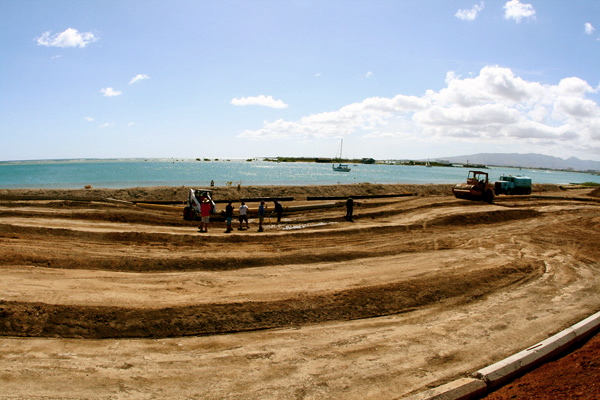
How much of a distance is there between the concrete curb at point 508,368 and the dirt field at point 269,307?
0.37 metres

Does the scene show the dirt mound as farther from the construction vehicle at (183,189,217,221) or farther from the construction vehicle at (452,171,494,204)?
the construction vehicle at (452,171,494,204)

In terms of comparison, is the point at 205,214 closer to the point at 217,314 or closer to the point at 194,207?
the point at 194,207

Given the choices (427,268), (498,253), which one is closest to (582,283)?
(498,253)

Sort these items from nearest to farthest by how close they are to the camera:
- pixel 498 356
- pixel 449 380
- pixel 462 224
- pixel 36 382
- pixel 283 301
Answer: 1. pixel 36 382
2. pixel 449 380
3. pixel 498 356
4. pixel 283 301
5. pixel 462 224

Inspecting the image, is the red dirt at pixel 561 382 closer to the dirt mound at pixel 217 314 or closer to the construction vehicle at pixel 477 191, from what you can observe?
the dirt mound at pixel 217 314

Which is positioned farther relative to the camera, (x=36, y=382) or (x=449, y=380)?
(x=449, y=380)

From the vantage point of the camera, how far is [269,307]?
30.6 feet

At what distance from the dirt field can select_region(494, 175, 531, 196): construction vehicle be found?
2549 centimetres

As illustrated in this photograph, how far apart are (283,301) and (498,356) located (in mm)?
4727

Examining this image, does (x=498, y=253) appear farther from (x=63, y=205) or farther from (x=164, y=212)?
(x=63, y=205)

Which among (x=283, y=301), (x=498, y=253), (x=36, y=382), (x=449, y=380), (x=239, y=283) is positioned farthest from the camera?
(x=498, y=253)

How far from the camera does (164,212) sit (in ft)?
82.8

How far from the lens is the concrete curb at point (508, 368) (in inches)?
242

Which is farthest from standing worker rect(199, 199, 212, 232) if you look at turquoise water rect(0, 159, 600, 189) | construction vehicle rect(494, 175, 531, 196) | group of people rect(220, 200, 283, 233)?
construction vehicle rect(494, 175, 531, 196)
